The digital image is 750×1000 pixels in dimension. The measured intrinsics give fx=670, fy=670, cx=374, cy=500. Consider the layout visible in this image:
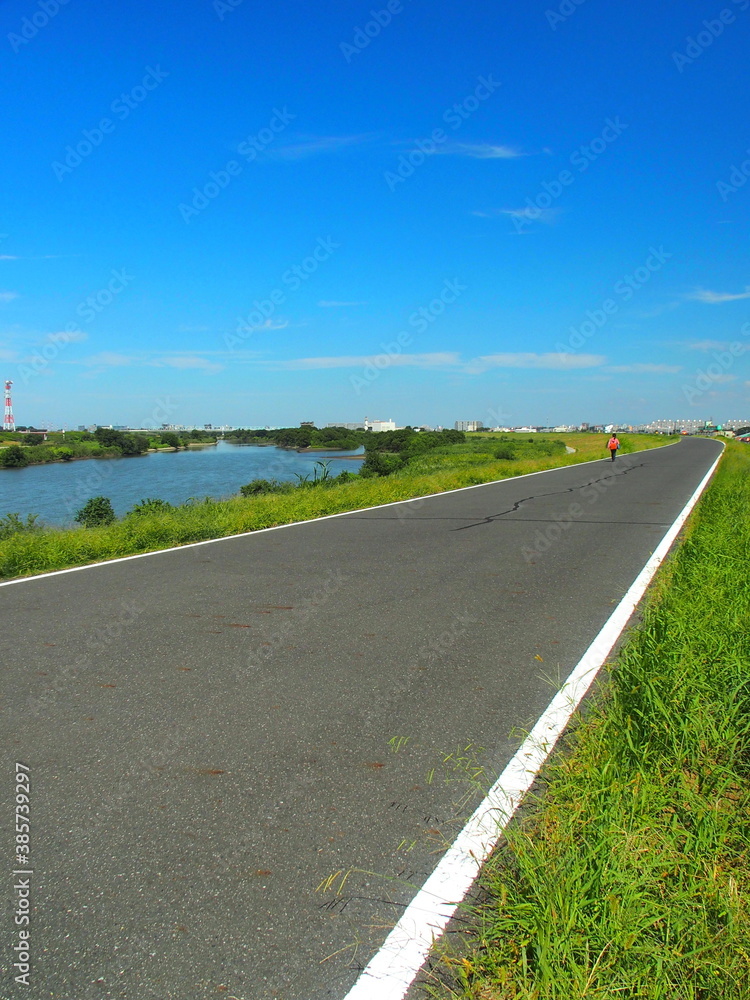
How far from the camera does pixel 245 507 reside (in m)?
13.5

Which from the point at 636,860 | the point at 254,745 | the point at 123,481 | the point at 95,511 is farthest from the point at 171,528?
the point at 123,481

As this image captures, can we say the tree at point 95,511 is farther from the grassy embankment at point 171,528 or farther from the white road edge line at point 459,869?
the white road edge line at point 459,869

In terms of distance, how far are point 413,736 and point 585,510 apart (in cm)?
1187

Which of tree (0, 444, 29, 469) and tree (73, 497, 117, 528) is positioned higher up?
tree (0, 444, 29, 469)

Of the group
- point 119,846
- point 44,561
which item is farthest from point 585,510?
point 119,846

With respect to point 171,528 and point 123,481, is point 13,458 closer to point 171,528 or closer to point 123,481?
point 123,481

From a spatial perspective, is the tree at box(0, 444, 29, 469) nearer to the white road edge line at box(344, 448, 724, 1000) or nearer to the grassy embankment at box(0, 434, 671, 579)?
Answer: the grassy embankment at box(0, 434, 671, 579)

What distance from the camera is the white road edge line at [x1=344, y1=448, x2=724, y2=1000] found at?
203cm

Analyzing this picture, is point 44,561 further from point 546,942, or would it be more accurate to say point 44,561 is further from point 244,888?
point 546,942

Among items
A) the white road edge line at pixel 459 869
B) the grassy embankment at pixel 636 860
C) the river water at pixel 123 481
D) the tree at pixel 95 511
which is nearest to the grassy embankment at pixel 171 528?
the river water at pixel 123 481

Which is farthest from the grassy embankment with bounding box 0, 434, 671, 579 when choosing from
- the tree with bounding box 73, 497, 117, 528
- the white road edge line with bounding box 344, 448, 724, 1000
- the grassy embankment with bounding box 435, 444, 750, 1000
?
the grassy embankment with bounding box 435, 444, 750, 1000

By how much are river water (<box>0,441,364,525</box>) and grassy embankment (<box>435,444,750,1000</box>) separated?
12300 mm

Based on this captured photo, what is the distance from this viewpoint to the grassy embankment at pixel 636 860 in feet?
6.39

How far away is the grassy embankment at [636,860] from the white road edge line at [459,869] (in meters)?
0.09
